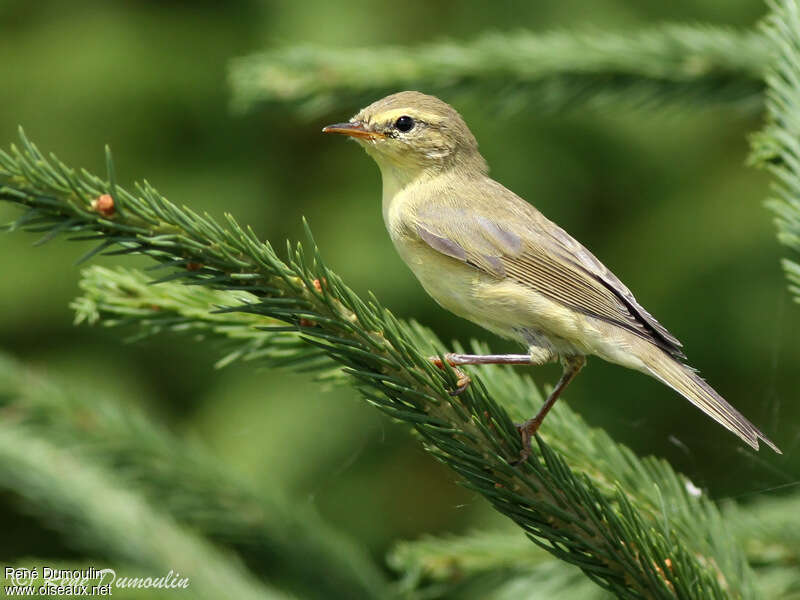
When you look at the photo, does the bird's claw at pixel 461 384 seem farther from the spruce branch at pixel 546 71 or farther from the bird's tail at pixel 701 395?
the spruce branch at pixel 546 71

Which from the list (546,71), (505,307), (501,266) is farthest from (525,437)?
(546,71)

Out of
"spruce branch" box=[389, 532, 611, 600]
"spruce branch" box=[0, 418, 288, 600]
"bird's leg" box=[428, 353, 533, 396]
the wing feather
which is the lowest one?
"spruce branch" box=[389, 532, 611, 600]

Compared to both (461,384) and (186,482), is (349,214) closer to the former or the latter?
(186,482)

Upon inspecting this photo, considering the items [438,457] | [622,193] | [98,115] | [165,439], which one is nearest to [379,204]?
[622,193]

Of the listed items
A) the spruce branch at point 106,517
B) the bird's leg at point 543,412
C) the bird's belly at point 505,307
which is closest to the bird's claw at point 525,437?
the bird's leg at point 543,412

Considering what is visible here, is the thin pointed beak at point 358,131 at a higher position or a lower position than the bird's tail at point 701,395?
higher

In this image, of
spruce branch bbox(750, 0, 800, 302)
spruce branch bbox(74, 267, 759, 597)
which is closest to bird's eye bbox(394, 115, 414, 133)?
spruce branch bbox(74, 267, 759, 597)

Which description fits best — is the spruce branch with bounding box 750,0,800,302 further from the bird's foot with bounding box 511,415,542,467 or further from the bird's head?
the bird's head

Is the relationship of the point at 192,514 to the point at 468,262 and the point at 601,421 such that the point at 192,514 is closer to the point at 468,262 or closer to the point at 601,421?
the point at 468,262
